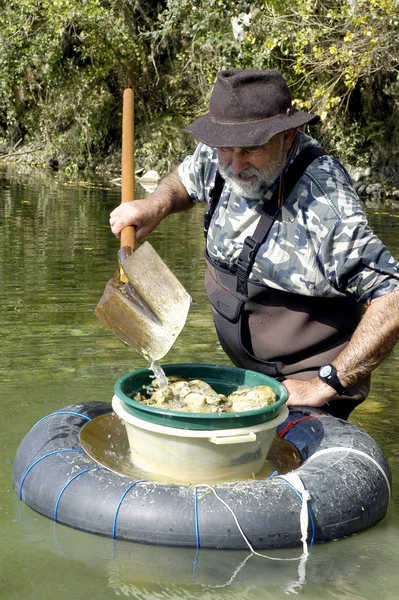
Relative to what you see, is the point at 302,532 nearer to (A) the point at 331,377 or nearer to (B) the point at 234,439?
(B) the point at 234,439

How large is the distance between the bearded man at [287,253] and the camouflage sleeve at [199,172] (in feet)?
0.35

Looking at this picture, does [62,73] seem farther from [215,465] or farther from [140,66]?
[215,465]

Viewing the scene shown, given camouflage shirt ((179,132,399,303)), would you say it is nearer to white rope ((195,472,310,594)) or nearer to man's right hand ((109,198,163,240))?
man's right hand ((109,198,163,240))

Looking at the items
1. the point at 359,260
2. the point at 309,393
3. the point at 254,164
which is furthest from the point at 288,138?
the point at 309,393

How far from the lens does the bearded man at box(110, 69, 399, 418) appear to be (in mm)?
3576

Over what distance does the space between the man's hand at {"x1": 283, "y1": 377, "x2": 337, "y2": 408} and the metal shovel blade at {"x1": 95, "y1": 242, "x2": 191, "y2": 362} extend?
585 mm

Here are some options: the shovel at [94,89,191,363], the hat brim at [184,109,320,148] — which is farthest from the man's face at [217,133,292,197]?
the shovel at [94,89,191,363]

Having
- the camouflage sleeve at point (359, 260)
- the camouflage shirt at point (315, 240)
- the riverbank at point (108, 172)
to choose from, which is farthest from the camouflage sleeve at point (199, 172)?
the riverbank at point (108, 172)

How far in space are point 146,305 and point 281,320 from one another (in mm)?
650

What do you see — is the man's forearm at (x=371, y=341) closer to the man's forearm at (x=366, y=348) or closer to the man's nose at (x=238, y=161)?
the man's forearm at (x=366, y=348)

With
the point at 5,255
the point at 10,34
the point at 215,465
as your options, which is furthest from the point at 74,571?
the point at 10,34

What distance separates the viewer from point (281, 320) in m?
3.97

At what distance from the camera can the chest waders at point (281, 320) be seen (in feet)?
12.8

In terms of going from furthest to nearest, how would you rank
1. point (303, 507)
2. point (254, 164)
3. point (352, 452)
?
1. point (254, 164)
2. point (352, 452)
3. point (303, 507)
